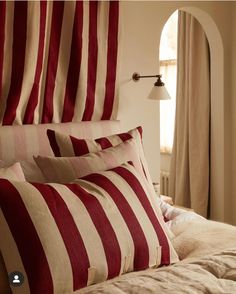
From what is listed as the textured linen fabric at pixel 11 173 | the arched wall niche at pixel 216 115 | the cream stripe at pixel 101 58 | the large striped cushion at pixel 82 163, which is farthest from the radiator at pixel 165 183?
the textured linen fabric at pixel 11 173

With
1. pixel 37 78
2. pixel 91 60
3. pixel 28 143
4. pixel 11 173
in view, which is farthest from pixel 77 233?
pixel 91 60

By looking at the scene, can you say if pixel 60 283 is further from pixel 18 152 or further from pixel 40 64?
pixel 40 64

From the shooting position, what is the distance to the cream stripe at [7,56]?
2393mm

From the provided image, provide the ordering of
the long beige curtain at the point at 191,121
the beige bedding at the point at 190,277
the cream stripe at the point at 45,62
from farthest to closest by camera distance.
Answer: the long beige curtain at the point at 191,121 < the cream stripe at the point at 45,62 < the beige bedding at the point at 190,277

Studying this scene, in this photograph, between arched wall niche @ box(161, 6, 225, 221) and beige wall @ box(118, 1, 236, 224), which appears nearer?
beige wall @ box(118, 1, 236, 224)

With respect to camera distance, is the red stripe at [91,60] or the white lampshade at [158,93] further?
the white lampshade at [158,93]

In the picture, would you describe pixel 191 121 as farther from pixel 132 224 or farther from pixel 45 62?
pixel 132 224

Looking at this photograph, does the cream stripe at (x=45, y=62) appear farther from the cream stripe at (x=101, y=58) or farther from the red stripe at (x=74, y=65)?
the cream stripe at (x=101, y=58)

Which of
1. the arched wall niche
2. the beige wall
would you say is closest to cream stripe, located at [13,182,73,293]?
the beige wall

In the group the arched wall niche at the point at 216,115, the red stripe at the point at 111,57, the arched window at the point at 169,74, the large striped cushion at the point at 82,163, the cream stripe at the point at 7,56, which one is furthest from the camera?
the arched window at the point at 169,74

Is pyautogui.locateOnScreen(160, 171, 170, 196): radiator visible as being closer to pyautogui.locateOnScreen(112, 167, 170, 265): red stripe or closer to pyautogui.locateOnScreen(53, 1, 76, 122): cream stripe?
pyautogui.locateOnScreen(53, 1, 76, 122): cream stripe

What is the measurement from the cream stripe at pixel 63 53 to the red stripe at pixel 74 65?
0.02 m

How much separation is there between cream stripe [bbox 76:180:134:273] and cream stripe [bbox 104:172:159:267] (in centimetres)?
8

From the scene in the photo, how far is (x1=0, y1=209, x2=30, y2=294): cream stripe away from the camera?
1365mm
